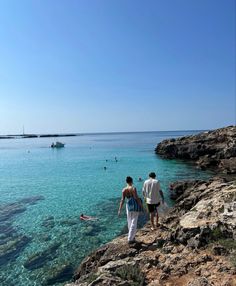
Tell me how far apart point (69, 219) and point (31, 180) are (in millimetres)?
21988

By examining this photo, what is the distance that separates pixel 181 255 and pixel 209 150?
48.6 metres

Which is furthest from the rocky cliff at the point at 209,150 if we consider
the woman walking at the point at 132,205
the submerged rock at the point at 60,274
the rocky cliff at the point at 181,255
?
the woman walking at the point at 132,205

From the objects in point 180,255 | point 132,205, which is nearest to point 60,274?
point 132,205

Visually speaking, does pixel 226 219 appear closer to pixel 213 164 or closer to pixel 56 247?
pixel 56 247

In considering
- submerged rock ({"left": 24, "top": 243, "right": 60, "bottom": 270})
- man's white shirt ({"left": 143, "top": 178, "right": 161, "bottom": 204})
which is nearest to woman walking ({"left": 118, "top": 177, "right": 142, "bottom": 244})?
man's white shirt ({"left": 143, "top": 178, "right": 161, "bottom": 204})

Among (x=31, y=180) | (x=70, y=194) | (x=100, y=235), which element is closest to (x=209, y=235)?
(x=100, y=235)

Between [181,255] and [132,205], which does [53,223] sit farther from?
[181,255]

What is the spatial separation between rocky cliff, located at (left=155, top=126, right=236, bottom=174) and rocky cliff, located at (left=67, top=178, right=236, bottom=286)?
30104 mm

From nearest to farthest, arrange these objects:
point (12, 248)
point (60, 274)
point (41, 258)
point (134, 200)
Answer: point (134, 200) < point (60, 274) < point (41, 258) < point (12, 248)

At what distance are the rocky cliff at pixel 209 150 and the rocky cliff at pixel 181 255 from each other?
30104mm

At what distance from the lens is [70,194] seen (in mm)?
30734

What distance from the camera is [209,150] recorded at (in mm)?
55125

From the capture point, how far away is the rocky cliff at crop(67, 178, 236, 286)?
804 centimetres

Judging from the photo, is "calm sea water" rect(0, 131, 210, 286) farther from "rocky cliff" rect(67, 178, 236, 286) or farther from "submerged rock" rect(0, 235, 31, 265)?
"rocky cliff" rect(67, 178, 236, 286)
